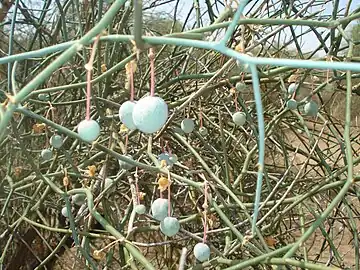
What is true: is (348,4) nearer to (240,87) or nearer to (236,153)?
(240,87)

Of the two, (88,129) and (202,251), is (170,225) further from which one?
(88,129)

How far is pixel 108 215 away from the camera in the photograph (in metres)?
1.29

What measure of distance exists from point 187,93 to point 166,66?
38 cm

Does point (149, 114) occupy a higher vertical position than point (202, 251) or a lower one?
higher

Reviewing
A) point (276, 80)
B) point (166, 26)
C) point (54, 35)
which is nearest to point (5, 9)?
point (54, 35)

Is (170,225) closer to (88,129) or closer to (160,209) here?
(160,209)

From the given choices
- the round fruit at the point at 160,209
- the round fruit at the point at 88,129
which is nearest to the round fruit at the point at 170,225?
the round fruit at the point at 160,209

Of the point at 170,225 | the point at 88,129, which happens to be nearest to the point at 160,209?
the point at 170,225

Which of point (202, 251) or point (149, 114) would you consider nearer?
point (149, 114)

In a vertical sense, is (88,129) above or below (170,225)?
above

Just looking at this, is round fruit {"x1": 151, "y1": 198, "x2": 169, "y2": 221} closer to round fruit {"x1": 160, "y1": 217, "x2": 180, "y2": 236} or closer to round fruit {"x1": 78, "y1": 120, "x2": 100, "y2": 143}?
round fruit {"x1": 160, "y1": 217, "x2": 180, "y2": 236}

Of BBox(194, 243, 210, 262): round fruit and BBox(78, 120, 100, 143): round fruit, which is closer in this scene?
BBox(78, 120, 100, 143): round fruit

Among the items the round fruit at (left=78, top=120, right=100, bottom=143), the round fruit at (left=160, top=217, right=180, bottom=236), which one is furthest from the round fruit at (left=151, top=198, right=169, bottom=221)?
the round fruit at (left=78, top=120, right=100, bottom=143)

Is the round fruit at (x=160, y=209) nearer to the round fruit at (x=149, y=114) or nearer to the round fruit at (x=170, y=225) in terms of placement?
the round fruit at (x=170, y=225)
